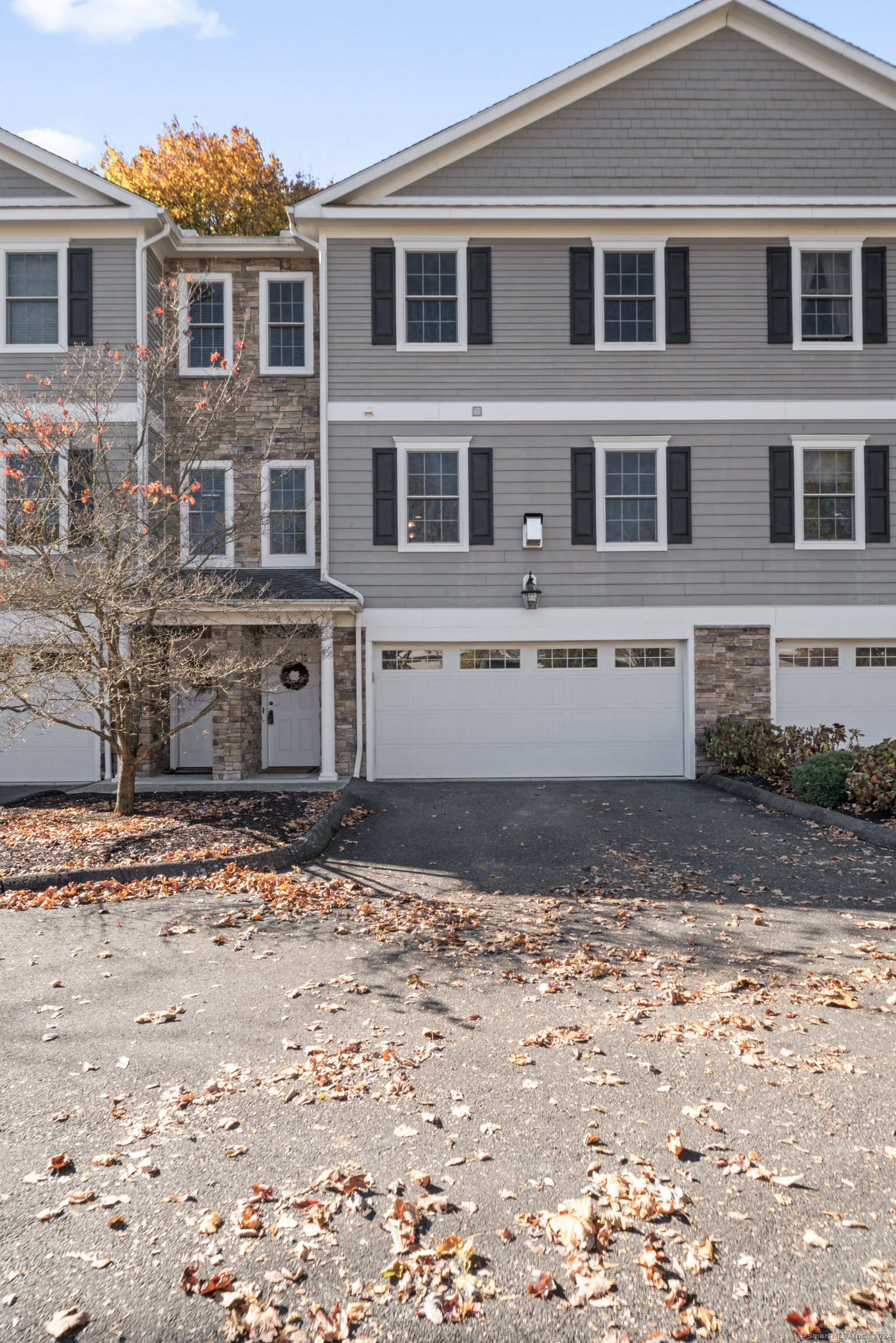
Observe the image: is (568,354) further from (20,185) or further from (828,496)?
(20,185)

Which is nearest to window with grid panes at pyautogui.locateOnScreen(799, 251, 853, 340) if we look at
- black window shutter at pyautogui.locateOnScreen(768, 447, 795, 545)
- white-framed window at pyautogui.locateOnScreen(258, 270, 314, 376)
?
black window shutter at pyautogui.locateOnScreen(768, 447, 795, 545)

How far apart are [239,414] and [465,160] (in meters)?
5.25

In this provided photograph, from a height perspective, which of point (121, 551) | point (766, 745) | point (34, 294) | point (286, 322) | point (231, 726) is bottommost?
point (766, 745)

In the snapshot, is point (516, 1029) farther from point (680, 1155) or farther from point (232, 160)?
point (232, 160)

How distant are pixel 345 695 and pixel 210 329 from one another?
6.48 metres

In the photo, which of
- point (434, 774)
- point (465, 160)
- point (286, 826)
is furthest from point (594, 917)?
point (465, 160)

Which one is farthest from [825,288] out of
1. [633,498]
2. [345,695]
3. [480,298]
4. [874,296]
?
[345,695]

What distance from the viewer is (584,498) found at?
12992 millimetres

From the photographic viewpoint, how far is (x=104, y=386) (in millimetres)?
10539

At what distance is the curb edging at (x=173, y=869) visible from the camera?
7.00m

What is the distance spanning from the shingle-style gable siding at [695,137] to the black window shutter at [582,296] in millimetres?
999

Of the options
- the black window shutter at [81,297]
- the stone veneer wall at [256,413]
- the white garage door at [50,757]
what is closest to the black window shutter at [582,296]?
the stone veneer wall at [256,413]

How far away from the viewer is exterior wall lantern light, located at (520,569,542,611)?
41.8 feet

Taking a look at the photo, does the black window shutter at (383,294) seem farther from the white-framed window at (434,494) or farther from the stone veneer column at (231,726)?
the stone veneer column at (231,726)
